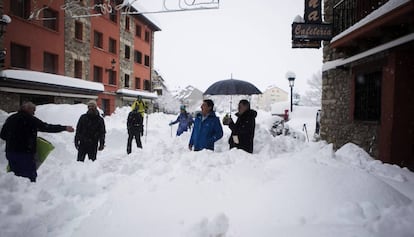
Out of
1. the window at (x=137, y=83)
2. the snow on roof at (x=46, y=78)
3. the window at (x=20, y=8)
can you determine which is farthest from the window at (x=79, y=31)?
the window at (x=137, y=83)

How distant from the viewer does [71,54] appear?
1745 cm

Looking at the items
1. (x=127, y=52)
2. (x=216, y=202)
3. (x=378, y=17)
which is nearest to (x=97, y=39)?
(x=127, y=52)

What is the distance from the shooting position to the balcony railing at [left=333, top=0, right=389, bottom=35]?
7215mm

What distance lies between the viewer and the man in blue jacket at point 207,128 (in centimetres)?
532

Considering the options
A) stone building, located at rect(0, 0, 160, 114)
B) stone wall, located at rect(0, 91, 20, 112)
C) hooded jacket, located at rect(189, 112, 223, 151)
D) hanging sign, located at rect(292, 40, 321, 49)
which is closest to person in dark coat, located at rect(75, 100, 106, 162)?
hooded jacket, located at rect(189, 112, 223, 151)

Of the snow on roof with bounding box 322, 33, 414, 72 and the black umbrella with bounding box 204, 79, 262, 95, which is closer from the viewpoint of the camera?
the snow on roof with bounding box 322, 33, 414, 72

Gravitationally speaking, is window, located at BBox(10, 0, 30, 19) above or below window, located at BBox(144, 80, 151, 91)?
above

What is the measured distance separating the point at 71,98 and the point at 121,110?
5445 millimetres

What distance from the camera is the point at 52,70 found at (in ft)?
53.6

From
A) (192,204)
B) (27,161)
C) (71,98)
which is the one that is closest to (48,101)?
(71,98)

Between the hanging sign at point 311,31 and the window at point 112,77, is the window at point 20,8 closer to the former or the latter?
the window at point 112,77

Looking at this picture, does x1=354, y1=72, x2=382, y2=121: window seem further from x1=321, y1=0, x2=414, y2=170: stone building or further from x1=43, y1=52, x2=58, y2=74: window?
x1=43, y1=52, x2=58, y2=74: window

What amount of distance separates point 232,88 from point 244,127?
10.6 feet

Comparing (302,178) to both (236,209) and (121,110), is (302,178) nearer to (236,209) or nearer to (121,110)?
(236,209)
